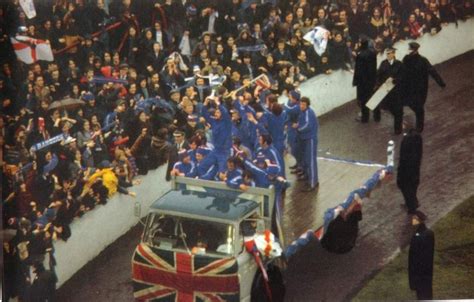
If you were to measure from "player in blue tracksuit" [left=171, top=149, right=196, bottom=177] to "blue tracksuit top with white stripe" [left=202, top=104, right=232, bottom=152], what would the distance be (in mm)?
284

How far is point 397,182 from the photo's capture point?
35.9ft

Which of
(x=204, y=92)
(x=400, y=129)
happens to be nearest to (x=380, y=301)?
(x=400, y=129)

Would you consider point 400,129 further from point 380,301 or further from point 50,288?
point 50,288

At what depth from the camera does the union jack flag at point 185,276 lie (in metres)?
9.61

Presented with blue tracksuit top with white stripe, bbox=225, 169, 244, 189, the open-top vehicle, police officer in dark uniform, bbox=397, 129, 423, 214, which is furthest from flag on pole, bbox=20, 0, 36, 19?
police officer in dark uniform, bbox=397, 129, 423, 214

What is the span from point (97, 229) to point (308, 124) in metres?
2.37

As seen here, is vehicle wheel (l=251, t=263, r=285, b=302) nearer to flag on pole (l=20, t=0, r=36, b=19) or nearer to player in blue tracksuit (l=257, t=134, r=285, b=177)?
player in blue tracksuit (l=257, t=134, r=285, b=177)

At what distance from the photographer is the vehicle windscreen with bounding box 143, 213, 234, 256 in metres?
9.64

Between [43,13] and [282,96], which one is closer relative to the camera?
[43,13]

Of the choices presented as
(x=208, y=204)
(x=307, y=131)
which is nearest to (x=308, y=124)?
(x=307, y=131)

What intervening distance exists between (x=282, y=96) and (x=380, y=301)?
2.25m

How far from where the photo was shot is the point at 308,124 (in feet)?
35.6

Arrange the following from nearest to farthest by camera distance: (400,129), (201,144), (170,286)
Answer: (170,286) → (201,144) → (400,129)

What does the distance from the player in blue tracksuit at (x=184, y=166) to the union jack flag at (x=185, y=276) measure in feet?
2.80
